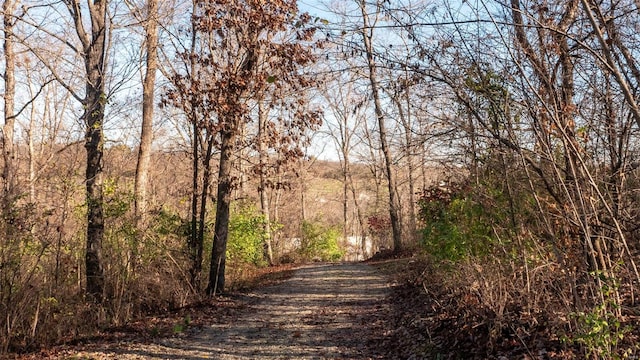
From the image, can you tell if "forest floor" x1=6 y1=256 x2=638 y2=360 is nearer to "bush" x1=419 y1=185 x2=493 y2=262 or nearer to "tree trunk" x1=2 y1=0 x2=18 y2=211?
"bush" x1=419 y1=185 x2=493 y2=262

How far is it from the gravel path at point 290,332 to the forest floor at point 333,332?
2 cm

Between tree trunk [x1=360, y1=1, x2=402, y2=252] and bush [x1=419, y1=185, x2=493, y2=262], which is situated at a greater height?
tree trunk [x1=360, y1=1, x2=402, y2=252]

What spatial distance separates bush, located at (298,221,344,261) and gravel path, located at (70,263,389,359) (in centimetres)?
1653

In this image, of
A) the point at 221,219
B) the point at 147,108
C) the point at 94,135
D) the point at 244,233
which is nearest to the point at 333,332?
the point at 221,219

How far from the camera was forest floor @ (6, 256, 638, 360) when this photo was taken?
540 cm

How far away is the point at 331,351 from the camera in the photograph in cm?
691

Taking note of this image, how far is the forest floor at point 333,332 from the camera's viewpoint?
5.40 meters

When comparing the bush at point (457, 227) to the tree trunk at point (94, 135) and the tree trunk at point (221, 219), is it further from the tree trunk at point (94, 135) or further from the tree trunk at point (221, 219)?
the tree trunk at point (94, 135)

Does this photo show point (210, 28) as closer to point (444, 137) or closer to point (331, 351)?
point (444, 137)

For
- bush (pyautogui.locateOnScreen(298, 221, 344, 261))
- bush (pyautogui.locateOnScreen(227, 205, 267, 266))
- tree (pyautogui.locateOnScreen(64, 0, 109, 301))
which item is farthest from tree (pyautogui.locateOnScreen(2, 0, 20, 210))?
bush (pyautogui.locateOnScreen(298, 221, 344, 261))

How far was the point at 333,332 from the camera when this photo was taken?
8109mm

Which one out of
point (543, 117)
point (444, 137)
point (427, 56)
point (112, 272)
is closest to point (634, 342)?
point (543, 117)

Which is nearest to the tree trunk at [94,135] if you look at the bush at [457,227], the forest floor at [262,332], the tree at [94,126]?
the tree at [94,126]

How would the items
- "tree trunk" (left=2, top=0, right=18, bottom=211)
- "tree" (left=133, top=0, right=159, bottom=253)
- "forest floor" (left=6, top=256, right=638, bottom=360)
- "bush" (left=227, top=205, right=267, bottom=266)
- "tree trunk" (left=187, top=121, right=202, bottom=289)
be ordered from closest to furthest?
"forest floor" (left=6, top=256, right=638, bottom=360) < "tree trunk" (left=2, top=0, right=18, bottom=211) < "tree trunk" (left=187, top=121, right=202, bottom=289) < "tree" (left=133, top=0, right=159, bottom=253) < "bush" (left=227, top=205, right=267, bottom=266)
